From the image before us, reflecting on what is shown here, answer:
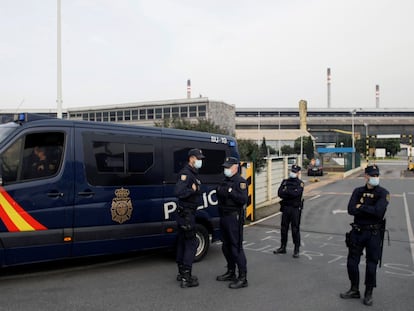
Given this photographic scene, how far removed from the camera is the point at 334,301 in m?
5.02

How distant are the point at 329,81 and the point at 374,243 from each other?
5103 inches

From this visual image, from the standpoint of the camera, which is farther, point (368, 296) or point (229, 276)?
point (229, 276)

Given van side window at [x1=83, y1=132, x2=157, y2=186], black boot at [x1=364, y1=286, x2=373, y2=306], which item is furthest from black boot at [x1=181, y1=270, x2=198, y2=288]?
black boot at [x1=364, y1=286, x2=373, y2=306]

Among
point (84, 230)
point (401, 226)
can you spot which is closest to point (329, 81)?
point (401, 226)

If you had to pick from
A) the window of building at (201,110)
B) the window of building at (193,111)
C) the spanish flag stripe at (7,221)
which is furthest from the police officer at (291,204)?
the window of building at (193,111)

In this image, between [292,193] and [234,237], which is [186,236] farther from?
[292,193]

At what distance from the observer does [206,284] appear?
564 centimetres

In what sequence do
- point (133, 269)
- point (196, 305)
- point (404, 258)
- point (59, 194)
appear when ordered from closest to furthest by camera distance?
1. point (196, 305)
2. point (59, 194)
3. point (133, 269)
4. point (404, 258)

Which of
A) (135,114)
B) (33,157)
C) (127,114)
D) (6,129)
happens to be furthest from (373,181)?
(127,114)

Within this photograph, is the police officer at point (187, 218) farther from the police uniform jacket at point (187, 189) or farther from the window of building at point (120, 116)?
the window of building at point (120, 116)

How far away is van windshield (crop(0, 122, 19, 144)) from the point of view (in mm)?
5243

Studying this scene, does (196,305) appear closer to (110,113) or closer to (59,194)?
(59,194)

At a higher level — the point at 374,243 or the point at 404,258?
the point at 374,243

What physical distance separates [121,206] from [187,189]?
119 cm
